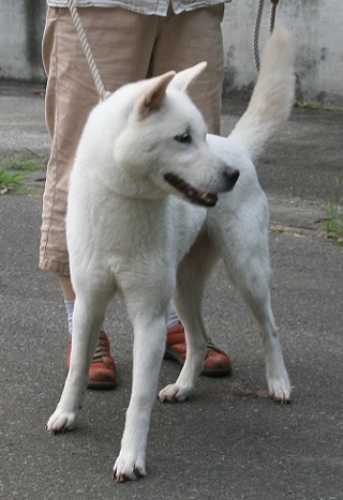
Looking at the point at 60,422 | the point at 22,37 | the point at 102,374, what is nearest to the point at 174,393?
the point at 102,374

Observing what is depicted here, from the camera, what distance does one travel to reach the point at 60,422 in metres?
3.61

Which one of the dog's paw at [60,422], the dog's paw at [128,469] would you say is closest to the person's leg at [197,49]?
the dog's paw at [60,422]

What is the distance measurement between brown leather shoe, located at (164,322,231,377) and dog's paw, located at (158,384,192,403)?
0.24 m

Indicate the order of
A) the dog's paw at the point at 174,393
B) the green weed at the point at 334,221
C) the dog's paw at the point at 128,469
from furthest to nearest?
the green weed at the point at 334,221 → the dog's paw at the point at 174,393 → the dog's paw at the point at 128,469

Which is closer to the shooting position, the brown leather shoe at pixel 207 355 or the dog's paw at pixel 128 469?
the dog's paw at pixel 128 469

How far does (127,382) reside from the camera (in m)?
4.12

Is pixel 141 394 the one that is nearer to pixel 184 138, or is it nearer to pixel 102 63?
pixel 184 138

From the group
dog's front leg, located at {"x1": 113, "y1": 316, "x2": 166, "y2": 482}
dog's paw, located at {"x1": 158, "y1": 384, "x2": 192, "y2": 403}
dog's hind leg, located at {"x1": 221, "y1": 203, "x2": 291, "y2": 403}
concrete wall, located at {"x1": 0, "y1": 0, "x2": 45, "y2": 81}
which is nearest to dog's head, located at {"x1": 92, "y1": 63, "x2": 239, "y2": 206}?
dog's front leg, located at {"x1": 113, "y1": 316, "x2": 166, "y2": 482}

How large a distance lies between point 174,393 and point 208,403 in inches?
5.1

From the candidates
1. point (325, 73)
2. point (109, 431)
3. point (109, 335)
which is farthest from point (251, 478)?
point (325, 73)

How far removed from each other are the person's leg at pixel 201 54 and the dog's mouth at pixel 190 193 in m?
0.96

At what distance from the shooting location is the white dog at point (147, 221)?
3135 mm

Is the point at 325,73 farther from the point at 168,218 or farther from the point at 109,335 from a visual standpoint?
the point at 168,218

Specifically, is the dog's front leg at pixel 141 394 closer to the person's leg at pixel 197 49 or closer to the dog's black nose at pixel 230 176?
the dog's black nose at pixel 230 176
